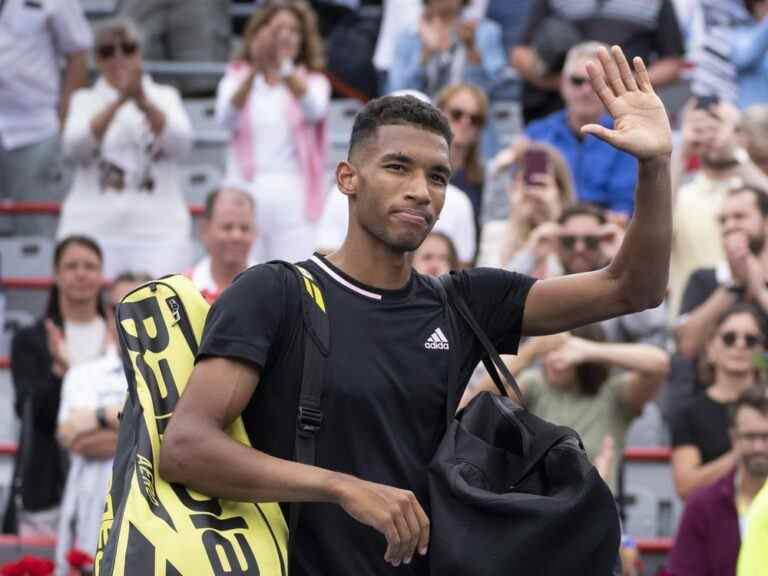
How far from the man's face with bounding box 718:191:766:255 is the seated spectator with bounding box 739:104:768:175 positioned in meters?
1.23

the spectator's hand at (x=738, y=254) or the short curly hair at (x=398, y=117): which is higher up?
the short curly hair at (x=398, y=117)

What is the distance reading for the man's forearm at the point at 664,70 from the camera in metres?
10.2

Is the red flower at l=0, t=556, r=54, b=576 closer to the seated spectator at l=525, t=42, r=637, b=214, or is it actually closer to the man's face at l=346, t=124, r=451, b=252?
the man's face at l=346, t=124, r=451, b=252

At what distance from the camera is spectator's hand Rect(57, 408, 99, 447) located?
7.09 meters

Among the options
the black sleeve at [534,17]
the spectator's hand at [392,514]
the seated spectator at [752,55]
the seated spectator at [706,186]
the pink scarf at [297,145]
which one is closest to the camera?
the spectator's hand at [392,514]

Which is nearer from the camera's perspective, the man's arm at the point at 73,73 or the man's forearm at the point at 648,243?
the man's forearm at the point at 648,243

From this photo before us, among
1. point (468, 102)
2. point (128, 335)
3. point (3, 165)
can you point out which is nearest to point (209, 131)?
point (3, 165)

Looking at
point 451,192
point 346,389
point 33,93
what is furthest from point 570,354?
point 33,93

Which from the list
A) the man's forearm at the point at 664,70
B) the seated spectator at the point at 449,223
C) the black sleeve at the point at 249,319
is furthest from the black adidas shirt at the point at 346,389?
the man's forearm at the point at 664,70

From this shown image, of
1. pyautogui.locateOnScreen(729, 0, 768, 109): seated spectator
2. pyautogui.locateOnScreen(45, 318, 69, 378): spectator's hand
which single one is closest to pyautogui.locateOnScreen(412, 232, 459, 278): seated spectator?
pyautogui.locateOnScreen(45, 318, 69, 378): spectator's hand

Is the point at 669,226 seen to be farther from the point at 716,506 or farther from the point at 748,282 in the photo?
the point at 748,282

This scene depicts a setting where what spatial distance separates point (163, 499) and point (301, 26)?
261 inches

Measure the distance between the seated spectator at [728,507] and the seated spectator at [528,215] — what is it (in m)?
1.52

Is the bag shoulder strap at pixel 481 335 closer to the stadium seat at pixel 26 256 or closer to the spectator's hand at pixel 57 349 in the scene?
the spectator's hand at pixel 57 349
